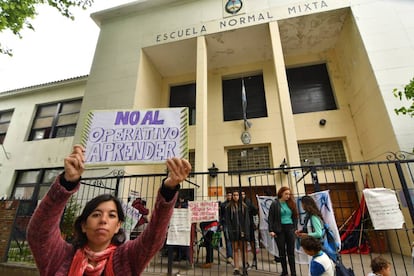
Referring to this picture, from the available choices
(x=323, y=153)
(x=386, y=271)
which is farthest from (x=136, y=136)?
(x=323, y=153)

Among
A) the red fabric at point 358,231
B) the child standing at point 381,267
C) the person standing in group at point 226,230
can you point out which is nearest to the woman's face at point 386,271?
the child standing at point 381,267

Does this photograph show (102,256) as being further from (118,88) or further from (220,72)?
(220,72)

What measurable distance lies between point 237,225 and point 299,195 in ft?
7.22

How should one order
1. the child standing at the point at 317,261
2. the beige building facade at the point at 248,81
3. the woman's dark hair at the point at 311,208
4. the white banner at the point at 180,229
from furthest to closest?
the beige building facade at the point at 248,81
the white banner at the point at 180,229
the woman's dark hair at the point at 311,208
the child standing at the point at 317,261

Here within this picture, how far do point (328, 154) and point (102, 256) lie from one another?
A: 8954 millimetres

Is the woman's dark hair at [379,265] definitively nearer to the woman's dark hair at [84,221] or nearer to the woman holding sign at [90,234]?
the woman holding sign at [90,234]

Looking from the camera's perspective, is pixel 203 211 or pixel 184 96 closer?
pixel 203 211

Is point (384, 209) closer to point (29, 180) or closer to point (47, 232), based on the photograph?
point (47, 232)

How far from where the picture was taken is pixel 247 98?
9906mm

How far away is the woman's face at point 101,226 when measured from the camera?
3.47ft

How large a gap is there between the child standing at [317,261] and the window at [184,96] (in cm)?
830

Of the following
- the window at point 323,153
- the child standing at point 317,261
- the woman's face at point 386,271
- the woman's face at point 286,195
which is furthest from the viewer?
the window at point 323,153

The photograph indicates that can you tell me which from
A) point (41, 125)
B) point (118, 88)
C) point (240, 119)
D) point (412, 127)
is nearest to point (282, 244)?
point (412, 127)

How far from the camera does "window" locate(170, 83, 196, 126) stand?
1056 cm
